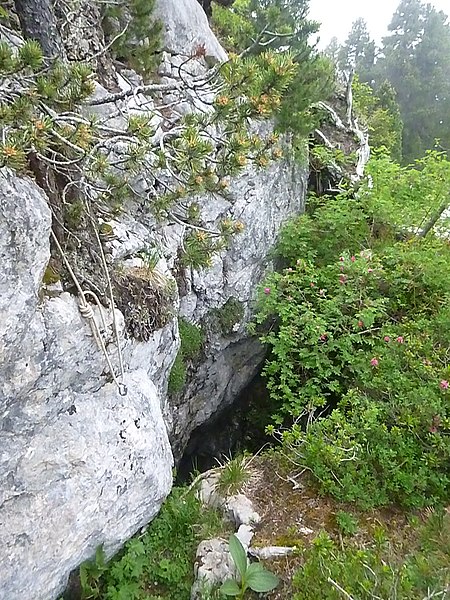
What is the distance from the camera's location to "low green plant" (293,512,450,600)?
2.74 meters

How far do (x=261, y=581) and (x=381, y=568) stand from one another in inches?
33.5

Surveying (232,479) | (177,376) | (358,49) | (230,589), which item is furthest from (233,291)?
(358,49)

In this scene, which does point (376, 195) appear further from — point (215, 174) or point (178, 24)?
point (215, 174)

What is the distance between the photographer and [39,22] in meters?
2.65

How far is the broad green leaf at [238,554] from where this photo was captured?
310 cm

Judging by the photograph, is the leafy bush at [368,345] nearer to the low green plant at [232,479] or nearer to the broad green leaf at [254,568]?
the low green plant at [232,479]

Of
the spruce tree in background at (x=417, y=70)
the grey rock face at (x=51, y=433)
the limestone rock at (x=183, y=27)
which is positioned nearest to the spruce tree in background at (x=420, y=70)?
the spruce tree in background at (x=417, y=70)

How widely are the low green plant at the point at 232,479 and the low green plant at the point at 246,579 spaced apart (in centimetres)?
84

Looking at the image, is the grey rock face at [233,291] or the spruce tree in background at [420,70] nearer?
the grey rock face at [233,291]

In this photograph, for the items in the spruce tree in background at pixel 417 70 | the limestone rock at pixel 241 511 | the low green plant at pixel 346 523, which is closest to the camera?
the low green plant at pixel 346 523

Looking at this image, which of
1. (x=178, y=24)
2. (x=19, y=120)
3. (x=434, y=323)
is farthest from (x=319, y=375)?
(x=178, y=24)

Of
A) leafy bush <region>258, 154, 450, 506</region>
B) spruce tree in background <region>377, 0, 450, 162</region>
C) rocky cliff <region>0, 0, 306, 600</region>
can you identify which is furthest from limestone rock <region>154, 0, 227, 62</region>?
spruce tree in background <region>377, 0, 450, 162</region>

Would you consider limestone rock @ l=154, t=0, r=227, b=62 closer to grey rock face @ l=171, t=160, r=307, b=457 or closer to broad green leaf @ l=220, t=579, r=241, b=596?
grey rock face @ l=171, t=160, r=307, b=457

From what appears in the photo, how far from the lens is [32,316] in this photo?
247cm
